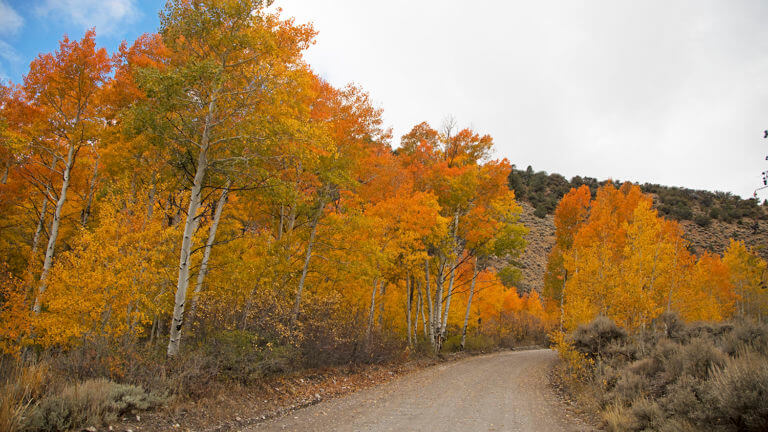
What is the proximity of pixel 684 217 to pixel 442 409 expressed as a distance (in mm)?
78038

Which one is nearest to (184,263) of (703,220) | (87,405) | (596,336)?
(87,405)

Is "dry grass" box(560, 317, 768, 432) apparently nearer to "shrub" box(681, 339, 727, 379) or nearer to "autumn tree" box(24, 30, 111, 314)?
"shrub" box(681, 339, 727, 379)

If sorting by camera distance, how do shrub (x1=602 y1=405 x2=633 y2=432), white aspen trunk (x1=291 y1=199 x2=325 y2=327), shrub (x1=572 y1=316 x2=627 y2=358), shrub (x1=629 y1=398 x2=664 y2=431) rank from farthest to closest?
shrub (x1=572 y1=316 x2=627 y2=358)
white aspen trunk (x1=291 y1=199 x2=325 y2=327)
shrub (x1=602 y1=405 x2=633 y2=432)
shrub (x1=629 y1=398 x2=664 y2=431)

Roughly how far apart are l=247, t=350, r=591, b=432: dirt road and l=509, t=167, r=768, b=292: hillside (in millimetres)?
41267

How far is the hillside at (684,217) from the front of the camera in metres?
58.2

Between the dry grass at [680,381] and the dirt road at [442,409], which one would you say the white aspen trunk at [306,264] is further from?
the dry grass at [680,381]

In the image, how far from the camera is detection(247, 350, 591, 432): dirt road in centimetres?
740

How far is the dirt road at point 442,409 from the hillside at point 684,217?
4127 centimetres

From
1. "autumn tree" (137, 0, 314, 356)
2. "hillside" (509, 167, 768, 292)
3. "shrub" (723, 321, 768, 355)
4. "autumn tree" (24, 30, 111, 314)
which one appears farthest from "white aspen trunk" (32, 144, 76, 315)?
"hillside" (509, 167, 768, 292)

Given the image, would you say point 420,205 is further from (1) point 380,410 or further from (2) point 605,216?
(2) point 605,216

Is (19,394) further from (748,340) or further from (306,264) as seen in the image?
(748,340)

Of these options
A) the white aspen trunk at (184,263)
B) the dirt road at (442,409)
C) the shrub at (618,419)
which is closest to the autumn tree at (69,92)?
the white aspen trunk at (184,263)

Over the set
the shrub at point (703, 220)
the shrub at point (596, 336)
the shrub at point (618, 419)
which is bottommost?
the shrub at point (618, 419)

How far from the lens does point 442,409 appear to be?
8.77 metres
